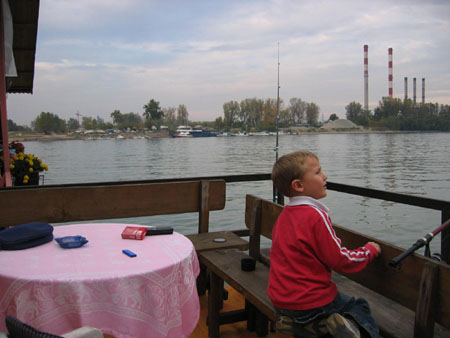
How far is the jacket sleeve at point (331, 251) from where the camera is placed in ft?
6.18

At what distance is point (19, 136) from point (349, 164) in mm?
57760

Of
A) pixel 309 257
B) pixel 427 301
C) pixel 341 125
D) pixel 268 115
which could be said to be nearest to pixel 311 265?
pixel 309 257

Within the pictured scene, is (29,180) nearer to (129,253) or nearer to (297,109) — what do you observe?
(129,253)

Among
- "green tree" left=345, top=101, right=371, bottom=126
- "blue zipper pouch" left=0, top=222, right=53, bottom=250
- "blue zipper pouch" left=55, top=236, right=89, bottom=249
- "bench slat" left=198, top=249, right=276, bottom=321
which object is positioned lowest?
"bench slat" left=198, top=249, right=276, bottom=321

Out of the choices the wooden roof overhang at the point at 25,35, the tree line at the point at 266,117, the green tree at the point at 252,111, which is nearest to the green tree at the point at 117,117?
the tree line at the point at 266,117

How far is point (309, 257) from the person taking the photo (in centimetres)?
193

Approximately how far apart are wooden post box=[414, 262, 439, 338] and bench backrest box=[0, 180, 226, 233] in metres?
2.23

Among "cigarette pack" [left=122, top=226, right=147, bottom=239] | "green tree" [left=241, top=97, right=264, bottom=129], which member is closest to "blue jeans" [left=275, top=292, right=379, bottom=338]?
"cigarette pack" [left=122, top=226, right=147, bottom=239]

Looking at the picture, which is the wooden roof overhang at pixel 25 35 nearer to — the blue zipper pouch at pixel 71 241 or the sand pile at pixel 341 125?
the blue zipper pouch at pixel 71 241

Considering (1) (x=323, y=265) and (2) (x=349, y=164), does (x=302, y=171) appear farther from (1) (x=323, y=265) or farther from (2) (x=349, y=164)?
(2) (x=349, y=164)

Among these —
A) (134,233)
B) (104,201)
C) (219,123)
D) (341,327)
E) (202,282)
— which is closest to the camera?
(341,327)

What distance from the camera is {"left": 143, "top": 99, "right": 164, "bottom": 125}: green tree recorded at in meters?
114

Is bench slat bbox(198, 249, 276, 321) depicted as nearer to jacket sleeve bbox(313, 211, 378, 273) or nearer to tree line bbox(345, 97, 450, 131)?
jacket sleeve bbox(313, 211, 378, 273)

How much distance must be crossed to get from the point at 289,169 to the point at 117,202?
5.97ft
